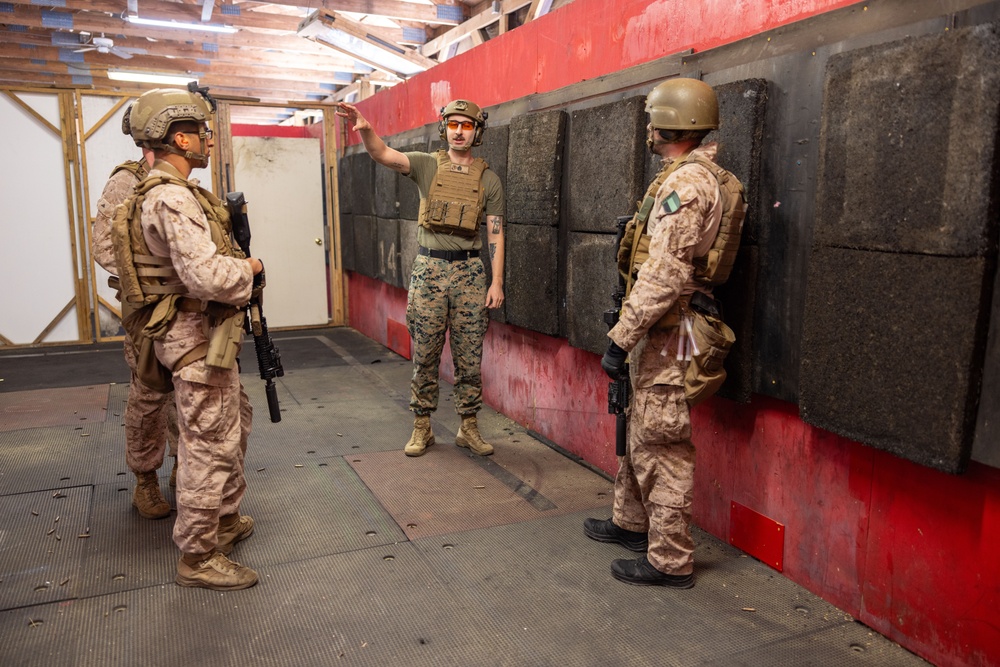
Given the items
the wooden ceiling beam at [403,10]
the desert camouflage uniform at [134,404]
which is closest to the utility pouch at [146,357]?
the desert camouflage uniform at [134,404]

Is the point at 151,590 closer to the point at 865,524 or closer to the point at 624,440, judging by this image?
the point at 624,440

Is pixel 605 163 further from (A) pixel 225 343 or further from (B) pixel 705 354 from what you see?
(A) pixel 225 343

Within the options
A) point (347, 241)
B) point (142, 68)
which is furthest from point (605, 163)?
point (142, 68)

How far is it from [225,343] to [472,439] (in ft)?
5.66

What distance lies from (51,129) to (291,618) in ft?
19.5

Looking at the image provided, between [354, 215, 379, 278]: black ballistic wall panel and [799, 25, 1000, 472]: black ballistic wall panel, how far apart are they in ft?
15.3

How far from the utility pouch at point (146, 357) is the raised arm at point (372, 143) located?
1263 millimetres

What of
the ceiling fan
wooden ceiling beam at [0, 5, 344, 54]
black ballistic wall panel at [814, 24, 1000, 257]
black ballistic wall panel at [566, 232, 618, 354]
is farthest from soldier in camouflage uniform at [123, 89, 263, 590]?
the ceiling fan

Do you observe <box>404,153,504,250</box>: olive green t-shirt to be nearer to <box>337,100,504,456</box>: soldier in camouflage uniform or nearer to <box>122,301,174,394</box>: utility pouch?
<box>337,100,504,456</box>: soldier in camouflage uniform

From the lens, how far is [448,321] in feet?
12.6

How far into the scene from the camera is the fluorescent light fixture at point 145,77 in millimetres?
8383

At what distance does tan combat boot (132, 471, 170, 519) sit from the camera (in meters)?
3.04

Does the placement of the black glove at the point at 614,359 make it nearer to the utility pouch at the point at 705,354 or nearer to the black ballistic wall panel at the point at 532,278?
the utility pouch at the point at 705,354

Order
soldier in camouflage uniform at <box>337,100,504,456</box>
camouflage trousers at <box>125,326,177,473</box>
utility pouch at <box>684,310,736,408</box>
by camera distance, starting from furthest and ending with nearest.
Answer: soldier in camouflage uniform at <box>337,100,504,456</box> → camouflage trousers at <box>125,326,177,473</box> → utility pouch at <box>684,310,736,408</box>
